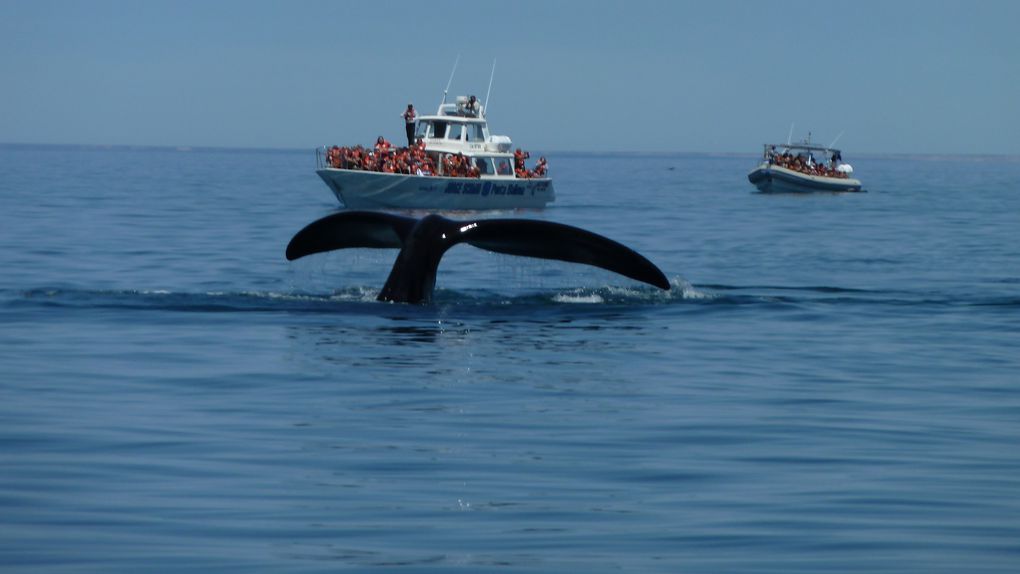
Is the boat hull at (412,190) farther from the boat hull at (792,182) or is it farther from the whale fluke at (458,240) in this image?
the whale fluke at (458,240)

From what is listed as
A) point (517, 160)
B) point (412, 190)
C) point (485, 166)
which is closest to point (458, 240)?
point (412, 190)

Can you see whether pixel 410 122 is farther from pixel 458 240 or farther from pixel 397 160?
pixel 458 240

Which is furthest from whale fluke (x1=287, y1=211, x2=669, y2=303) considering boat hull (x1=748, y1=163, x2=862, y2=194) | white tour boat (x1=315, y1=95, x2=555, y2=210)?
boat hull (x1=748, y1=163, x2=862, y2=194)

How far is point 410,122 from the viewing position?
5662 centimetres

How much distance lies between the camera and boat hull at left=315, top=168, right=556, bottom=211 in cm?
5281

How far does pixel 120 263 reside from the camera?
25750 mm

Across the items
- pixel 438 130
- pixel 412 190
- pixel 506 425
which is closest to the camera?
pixel 506 425

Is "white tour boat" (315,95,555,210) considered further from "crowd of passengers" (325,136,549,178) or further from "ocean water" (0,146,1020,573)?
"ocean water" (0,146,1020,573)

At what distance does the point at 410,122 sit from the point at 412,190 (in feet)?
14.4

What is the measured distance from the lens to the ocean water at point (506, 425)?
24.3 feet

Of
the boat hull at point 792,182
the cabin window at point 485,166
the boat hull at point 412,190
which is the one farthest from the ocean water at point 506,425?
the boat hull at point 792,182

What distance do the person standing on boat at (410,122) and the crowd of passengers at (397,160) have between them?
90cm

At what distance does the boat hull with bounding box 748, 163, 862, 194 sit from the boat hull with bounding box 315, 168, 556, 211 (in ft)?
79.1

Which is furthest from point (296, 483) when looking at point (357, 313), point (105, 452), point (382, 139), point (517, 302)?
point (382, 139)
